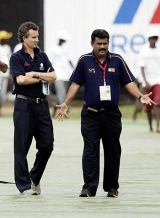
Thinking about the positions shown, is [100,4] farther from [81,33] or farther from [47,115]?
[47,115]

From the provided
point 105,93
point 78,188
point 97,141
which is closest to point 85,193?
point 97,141

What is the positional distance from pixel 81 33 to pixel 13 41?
4438mm

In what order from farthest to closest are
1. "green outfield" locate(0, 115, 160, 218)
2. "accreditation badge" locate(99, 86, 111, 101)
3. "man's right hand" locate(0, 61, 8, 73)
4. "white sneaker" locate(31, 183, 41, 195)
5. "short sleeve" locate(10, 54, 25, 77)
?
"man's right hand" locate(0, 61, 8, 73), "white sneaker" locate(31, 183, 41, 195), "short sleeve" locate(10, 54, 25, 77), "accreditation badge" locate(99, 86, 111, 101), "green outfield" locate(0, 115, 160, 218)

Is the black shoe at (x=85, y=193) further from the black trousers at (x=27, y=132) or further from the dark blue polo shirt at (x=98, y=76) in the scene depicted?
the dark blue polo shirt at (x=98, y=76)

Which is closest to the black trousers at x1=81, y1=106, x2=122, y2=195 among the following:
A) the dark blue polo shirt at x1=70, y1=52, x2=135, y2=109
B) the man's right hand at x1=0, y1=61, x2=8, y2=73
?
the dark blue polo shirt at x1=70, y1=52, x2=135, y2=109

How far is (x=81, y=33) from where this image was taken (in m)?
28.1

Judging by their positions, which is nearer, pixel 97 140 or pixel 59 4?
pixel 97 140

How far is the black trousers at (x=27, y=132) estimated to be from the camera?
12.3 metres

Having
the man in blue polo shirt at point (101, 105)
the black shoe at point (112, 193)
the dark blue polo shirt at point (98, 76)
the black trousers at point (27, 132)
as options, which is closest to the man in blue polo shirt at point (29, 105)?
the black trousers at point (27, 132)

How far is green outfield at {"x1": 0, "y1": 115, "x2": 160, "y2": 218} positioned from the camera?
10977 millimetres

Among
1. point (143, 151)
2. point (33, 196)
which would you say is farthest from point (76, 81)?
point (143, 151)

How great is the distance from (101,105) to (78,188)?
4.24ft

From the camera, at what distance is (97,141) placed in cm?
1219

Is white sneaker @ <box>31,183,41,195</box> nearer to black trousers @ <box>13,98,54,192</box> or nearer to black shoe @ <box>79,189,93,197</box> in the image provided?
black trousers @ <box>13,98,54,192</box>
